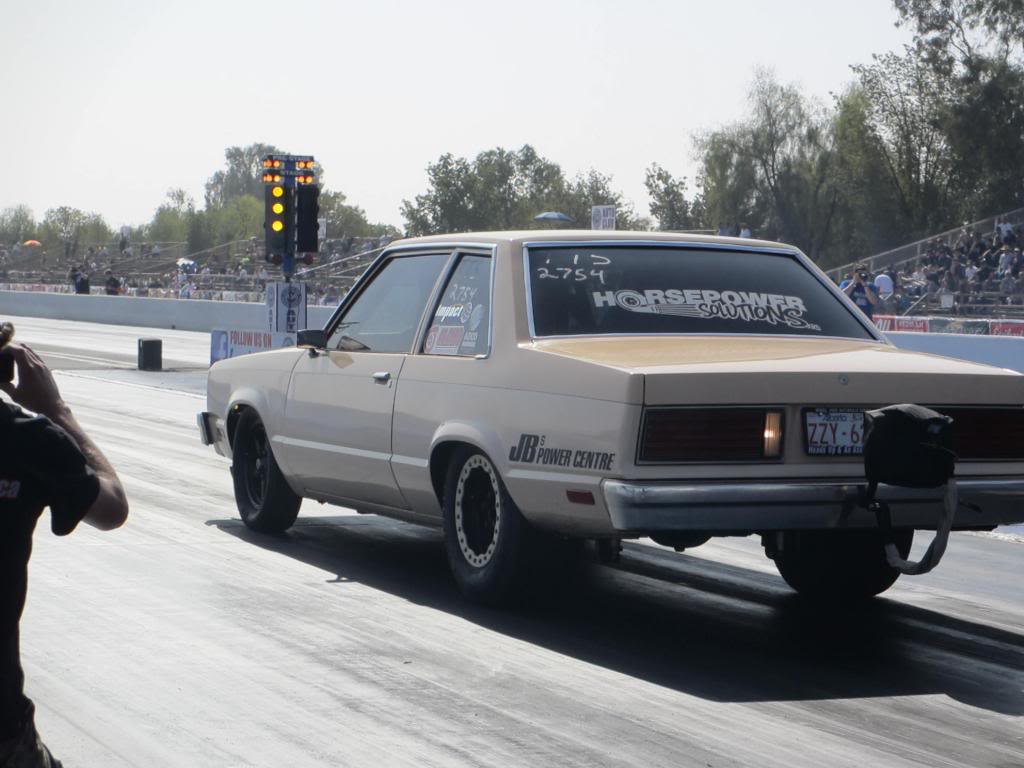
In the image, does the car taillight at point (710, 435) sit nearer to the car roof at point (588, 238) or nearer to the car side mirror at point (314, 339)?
the car roof at point (588, 238)

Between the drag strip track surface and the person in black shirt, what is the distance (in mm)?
2073

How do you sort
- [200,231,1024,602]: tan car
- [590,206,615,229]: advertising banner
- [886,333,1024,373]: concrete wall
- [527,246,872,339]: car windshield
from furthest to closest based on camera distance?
1. [590,206,615,229]: advertising banner
2. [886,333,1024,373]: concrete wall
3. [527,246,872,339]: car windshield
4. [200,231,1024,602]: tan car

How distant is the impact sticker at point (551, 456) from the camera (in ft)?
20.4

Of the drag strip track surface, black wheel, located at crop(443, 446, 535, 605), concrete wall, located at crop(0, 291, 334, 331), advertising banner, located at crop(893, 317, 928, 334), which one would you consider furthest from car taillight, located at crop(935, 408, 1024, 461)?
concrete wall, located at crop(0, 291, 334, 331)

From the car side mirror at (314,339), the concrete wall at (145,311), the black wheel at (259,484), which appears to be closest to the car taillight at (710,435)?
the car side mirror at (314,339)

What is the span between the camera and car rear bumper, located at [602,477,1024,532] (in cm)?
604

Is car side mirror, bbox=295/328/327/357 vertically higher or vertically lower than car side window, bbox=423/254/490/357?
lower

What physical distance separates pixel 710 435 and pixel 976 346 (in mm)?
15174

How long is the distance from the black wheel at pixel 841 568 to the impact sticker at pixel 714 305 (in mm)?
1018

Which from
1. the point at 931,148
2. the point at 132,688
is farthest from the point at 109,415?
the point at 931,148

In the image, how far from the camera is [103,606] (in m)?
7.18

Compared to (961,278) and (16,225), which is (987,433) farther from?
(16,225)

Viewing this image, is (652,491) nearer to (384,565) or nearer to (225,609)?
(225,609)

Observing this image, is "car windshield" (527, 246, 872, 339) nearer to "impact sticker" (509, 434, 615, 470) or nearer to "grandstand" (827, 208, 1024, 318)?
"impact sticker" (509, 434, 615, 470)
